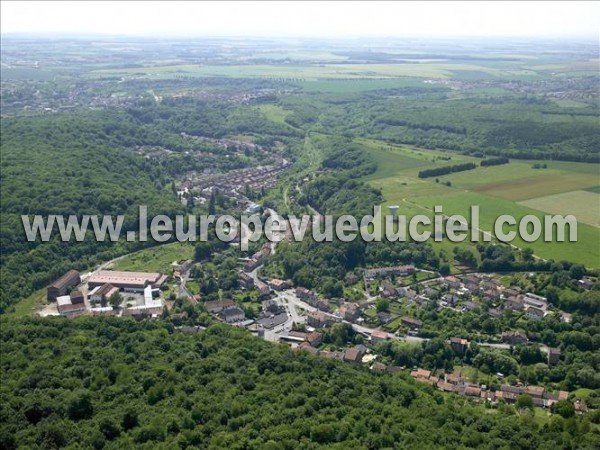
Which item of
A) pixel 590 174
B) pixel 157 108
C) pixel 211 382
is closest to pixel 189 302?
pixel 211 382

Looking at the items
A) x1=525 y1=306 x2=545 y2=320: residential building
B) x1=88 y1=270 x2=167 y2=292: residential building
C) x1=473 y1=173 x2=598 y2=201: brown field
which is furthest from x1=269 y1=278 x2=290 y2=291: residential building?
x1=473 y1=173 x2=598 y2=201: brown field

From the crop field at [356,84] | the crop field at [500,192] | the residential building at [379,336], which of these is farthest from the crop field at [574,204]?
the crop field at [356,84]

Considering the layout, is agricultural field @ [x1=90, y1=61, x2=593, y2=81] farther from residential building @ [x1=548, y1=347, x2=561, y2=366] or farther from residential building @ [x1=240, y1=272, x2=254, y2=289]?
residential building @ [x1=548, y1=347, x2=561, y2=366]

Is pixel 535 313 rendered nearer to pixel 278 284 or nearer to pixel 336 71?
pixel 278 284

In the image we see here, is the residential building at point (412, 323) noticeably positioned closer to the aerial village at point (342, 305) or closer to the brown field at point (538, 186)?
the aerial village at point (342, 305)

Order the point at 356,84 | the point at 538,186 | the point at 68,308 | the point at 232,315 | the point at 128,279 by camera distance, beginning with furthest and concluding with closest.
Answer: the point at 356,84 → the point at 538,186 → the point at 128,279 → the point at 68,308 → the point at 232,315

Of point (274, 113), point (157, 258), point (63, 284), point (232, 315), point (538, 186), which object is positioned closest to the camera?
point (232, 315)

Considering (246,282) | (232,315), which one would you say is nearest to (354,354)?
(232,315)
